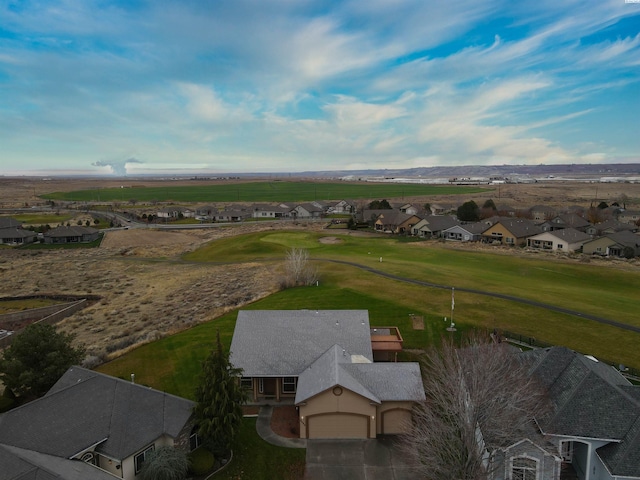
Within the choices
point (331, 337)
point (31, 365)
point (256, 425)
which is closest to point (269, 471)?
point (256, 425)

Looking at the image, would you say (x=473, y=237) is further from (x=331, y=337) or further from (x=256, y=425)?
(x=256, y=425)

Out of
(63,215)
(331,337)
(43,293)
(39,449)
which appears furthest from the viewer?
(63,215)

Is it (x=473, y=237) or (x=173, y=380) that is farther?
(x=473, y=237)

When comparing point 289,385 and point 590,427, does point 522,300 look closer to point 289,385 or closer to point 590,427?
point 590,427

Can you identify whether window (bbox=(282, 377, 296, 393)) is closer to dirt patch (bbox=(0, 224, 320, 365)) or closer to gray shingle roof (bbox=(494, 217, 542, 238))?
dirt patch (bbox=(0, 224, 320, 365))

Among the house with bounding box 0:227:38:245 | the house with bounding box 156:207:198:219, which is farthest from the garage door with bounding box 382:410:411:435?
the house with bounding box 156:207:198:219

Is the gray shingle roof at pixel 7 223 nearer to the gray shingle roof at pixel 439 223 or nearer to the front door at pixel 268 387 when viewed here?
the gray shingle roof at pixel 439 223

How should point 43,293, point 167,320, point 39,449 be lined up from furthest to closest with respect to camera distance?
point 43,293 → point 167,320 → point 39,449
